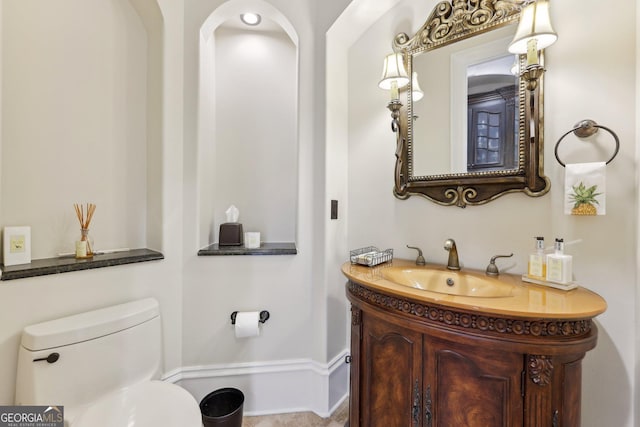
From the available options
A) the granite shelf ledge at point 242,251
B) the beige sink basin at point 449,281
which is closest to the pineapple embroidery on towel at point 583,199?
the beige sink basin at point 449,281

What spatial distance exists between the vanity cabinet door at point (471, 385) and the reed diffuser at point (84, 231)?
5.53 feet

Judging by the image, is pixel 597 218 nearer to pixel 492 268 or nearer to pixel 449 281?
pixel 492 268

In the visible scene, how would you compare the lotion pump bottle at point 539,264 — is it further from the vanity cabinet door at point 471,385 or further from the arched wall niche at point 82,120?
the arched wall niche at point 82,120

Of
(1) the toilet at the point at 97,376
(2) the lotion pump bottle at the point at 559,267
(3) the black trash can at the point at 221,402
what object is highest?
(2) the lotion pump bottle at the point at 559,267

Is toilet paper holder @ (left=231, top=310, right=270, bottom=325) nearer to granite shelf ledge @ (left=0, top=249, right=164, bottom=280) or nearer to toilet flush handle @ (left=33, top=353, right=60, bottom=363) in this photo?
granite shelf ledge @ (left=0, top=249, right=164, bottom=280)

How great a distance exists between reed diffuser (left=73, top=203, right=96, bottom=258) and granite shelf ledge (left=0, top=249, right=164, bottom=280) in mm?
40

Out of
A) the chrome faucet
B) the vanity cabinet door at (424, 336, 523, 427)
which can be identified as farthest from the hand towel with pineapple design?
the vanity cabinet door at (424, 336, 523, 427)

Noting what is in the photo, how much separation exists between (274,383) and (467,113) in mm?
1959

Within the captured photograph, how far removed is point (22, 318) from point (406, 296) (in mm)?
1583

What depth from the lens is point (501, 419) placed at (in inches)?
32.4

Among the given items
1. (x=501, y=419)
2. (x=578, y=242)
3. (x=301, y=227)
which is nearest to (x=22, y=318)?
(x=301, y=227)

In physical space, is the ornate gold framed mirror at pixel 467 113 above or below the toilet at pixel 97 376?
above

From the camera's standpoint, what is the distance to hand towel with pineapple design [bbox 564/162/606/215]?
3.25ft

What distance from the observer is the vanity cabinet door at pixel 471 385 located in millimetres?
804
